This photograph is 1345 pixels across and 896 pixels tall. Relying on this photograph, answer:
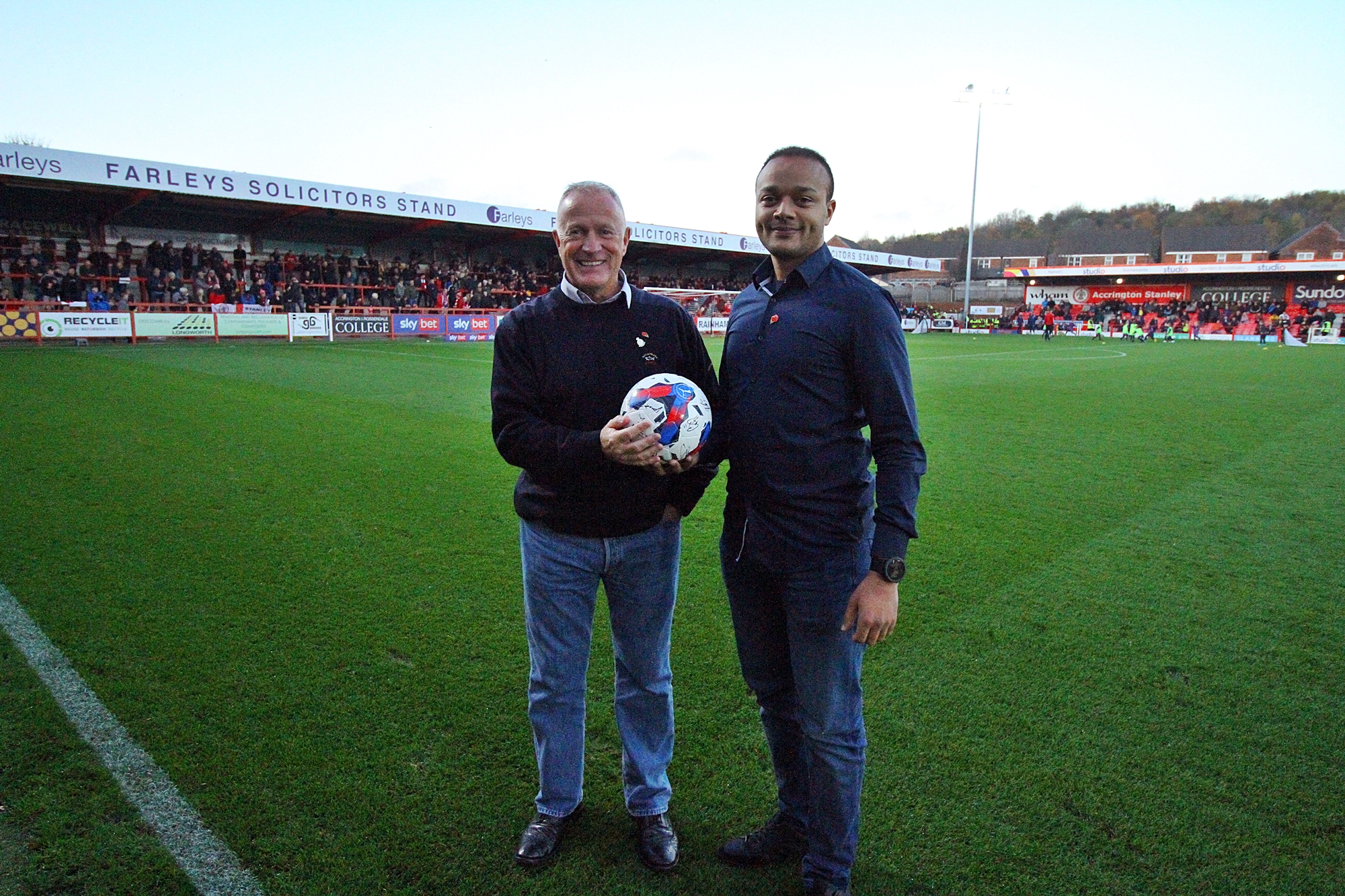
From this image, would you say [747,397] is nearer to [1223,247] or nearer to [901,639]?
[901,639]

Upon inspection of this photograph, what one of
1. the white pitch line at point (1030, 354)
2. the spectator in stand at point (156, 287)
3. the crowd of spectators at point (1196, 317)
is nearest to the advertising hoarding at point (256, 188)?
the spectator in stand at point (156, 287)

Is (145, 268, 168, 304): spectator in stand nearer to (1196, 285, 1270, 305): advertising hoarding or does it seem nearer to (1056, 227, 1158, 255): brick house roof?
(1196, 285, 1270, 305): advertising hoarding

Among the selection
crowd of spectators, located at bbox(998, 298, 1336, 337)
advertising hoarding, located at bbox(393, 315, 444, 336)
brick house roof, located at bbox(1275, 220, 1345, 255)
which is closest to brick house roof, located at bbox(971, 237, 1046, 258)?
brick house roof, located at bbox(1275, 220, 1345, 255)

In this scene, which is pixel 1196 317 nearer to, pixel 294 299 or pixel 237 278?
pixel 294 299

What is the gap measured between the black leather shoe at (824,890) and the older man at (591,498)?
0.43m

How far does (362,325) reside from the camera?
2698cm

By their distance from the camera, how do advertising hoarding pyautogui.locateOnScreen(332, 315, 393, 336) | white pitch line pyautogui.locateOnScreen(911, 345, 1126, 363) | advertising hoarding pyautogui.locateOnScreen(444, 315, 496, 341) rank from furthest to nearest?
advertising hoarding pyautogui.locateOnScreen(444, 315, 496, 341) < advertising hoarding pyautogui.locateOnScreen(332, 315, 393, 336) < white pitch line pyautogui.locateOnScreen(911, 345, 1126, 363)

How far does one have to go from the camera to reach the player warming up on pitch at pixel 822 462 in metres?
2.13

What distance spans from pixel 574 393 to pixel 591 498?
12.7 inches

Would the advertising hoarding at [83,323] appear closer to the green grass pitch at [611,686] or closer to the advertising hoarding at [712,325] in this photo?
the green grass pitch at [611,686]

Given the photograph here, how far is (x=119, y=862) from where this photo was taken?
7.82ft

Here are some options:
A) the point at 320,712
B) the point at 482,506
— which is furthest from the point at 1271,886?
the point at 482,506

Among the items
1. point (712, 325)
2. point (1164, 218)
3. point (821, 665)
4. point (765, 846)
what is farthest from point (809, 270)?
point (1164, 218)

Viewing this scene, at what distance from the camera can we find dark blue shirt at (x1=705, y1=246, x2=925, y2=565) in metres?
2.12
